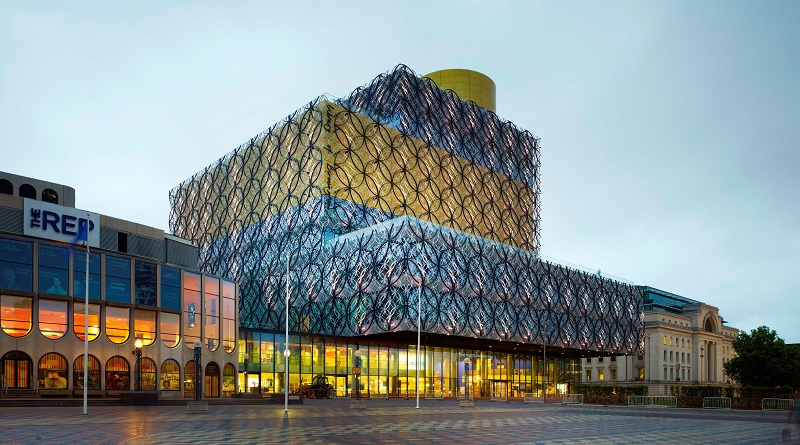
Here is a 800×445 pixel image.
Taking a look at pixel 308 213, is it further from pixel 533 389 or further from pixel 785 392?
pixel 785 392

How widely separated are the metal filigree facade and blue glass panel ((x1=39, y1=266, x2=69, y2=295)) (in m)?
25.9

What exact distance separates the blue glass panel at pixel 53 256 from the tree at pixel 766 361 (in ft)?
318

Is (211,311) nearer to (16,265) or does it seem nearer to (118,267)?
(118,267)

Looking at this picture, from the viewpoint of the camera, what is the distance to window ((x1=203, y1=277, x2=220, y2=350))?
251ft

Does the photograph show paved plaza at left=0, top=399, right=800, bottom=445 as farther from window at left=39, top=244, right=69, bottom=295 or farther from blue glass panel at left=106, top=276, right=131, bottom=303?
blue glass panel at left=106, top=276, right=131, bottom=303

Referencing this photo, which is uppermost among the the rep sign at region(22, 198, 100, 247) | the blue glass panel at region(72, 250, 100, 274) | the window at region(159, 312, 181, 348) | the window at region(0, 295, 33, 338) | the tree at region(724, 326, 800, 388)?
the the rep sign at region(22, 198, 100, 247)

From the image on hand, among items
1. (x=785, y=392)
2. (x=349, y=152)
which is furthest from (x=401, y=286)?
(x=785, y=392)

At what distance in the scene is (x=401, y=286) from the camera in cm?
8212

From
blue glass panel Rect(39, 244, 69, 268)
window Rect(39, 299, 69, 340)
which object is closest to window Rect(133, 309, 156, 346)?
window Rect(39, 299, 69, 340)

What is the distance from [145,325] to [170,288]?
4565 mm

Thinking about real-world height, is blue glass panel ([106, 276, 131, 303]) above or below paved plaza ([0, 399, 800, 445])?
above

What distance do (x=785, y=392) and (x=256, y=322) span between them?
68.3 metres

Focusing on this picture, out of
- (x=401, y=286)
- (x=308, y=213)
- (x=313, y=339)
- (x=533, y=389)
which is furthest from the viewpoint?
(x=533, y=389)

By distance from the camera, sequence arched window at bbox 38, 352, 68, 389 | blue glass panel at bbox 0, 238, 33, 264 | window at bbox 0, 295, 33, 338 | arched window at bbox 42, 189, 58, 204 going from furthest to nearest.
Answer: arched window at bbox 42, 189, 58, 204
arched window at bbox 38, 352, 68, 389
blue glass panel at bbox 0, 238, 33, 264
window at bbox 0, 295, 33, 338
